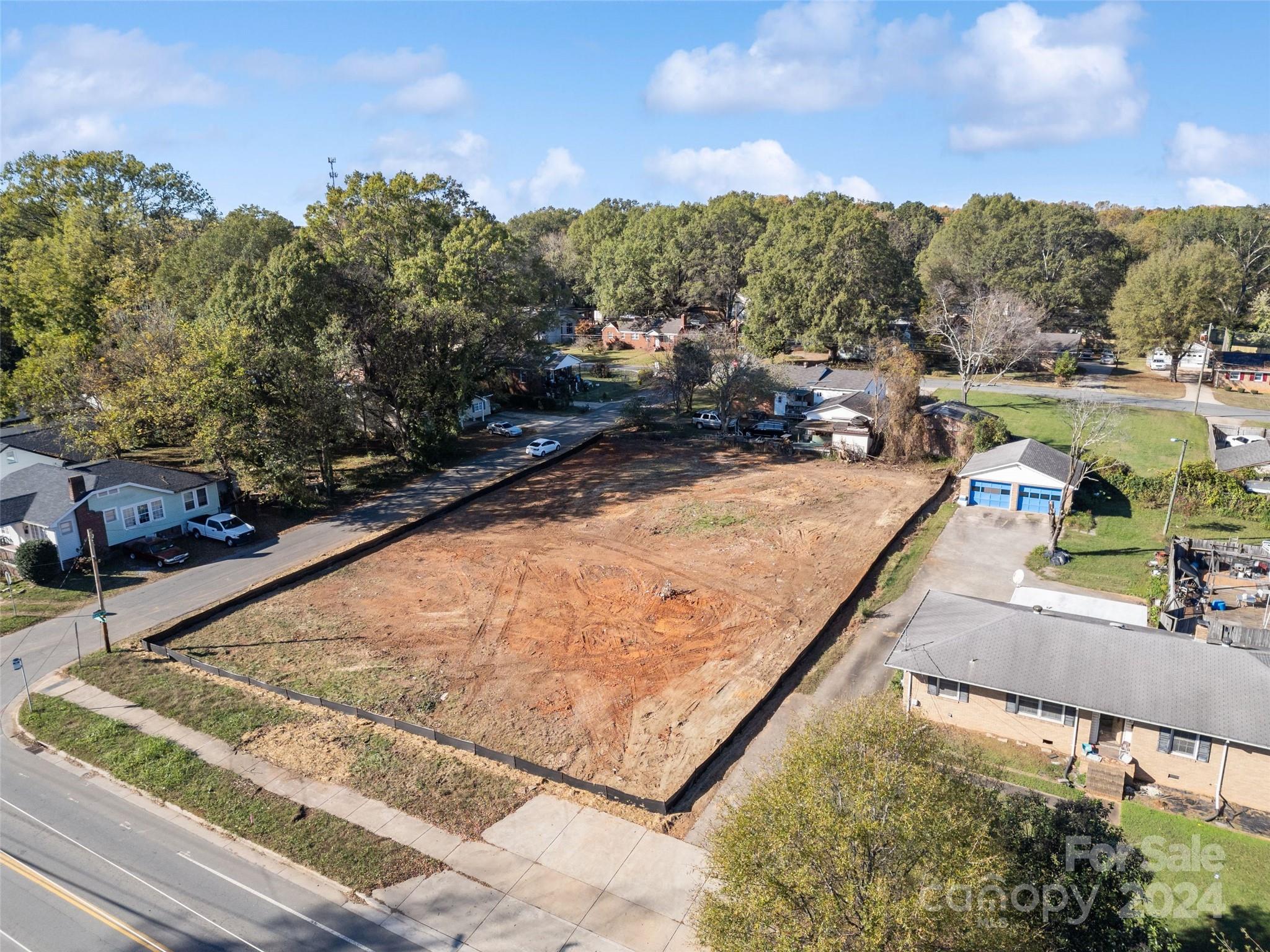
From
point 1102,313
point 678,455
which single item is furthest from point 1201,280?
point 678,455

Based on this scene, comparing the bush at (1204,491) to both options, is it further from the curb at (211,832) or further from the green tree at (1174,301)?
the curb at (211,832)

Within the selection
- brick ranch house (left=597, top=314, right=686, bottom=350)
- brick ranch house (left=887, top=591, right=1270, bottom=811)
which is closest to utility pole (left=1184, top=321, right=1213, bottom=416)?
brick ranch house (left=887, top=591, right=1270, bottom=811)

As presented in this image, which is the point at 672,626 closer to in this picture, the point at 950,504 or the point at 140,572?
the point at 950,504

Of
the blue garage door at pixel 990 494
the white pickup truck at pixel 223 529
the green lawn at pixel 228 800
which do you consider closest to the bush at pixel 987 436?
the blue garage door at pixel 990 494

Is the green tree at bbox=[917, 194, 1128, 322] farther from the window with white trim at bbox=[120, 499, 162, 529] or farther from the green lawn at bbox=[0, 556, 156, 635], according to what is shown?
the green lawn at bbox=[0, 556, 156, 635]

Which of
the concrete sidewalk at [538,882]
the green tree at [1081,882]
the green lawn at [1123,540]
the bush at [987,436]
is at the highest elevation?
the bush at [987,436]
